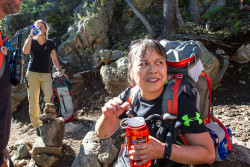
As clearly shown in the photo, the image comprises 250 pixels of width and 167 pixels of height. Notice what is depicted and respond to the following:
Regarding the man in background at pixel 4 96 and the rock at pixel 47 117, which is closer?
the man in background at pixel 4 96

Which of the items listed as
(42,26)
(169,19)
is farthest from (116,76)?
(169,19)

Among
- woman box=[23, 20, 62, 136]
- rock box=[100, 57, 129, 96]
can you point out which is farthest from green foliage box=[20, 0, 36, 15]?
woman box=[23, 20, 62, 136]

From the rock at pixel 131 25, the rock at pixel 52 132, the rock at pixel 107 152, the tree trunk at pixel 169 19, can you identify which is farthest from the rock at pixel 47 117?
the rock at pixel 131 25

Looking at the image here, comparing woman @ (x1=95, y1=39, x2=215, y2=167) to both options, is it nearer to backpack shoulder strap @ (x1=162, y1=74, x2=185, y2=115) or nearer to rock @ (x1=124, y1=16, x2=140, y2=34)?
backpack shoulder strap @ (x1=162, y1=74, x2=185, y2=115)

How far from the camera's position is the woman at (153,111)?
1499 millimetres

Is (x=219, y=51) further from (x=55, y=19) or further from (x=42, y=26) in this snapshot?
(x=55, y=19)

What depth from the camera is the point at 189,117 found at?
63.0 inches

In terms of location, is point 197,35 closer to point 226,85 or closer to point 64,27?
point 226,85

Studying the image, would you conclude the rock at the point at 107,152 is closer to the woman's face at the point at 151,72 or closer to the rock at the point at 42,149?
the rock at the point at 42,149

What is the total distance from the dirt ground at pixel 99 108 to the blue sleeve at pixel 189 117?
147 centimetres

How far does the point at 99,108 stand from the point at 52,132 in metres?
2.65

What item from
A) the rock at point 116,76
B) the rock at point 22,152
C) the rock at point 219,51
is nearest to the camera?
the rock at point 22,152

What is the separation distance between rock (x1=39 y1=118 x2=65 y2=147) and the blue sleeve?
9.14 ft

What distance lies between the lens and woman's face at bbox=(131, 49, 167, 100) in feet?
5.87
